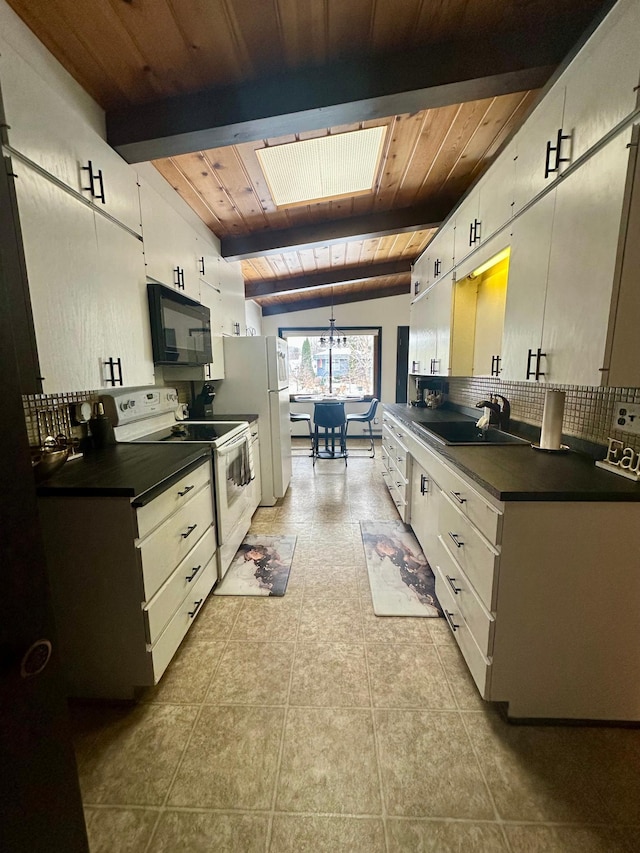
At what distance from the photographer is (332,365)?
6500 millimetres

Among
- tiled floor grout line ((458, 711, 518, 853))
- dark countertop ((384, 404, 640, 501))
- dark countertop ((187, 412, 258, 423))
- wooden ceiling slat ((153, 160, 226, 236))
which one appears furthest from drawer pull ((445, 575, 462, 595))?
wooden ceiling slat ((153, 160, 226, 236))

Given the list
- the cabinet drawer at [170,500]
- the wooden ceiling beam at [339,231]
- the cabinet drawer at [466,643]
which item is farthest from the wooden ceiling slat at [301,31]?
the cabinet drawer at [466,643]

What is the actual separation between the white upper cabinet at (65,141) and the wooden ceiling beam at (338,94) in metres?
0.16

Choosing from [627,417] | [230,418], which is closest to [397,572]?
[627,417]

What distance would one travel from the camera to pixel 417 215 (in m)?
3.01

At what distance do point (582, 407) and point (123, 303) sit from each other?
231 cm

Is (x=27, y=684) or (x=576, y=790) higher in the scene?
(x=27, y=684)

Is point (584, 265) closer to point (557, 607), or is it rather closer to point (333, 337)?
point (557, 607)

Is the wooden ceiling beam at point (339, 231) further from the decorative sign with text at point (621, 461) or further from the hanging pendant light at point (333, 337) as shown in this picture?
the hanging pendant light at point (333, 337)

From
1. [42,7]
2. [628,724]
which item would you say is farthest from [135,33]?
[628,724]

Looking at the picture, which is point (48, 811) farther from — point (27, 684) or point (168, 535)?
point (168, 535)

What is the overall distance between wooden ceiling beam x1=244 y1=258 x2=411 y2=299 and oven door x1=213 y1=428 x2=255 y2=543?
2.77m

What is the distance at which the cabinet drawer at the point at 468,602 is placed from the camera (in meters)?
1.30

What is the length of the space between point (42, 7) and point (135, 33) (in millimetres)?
283
